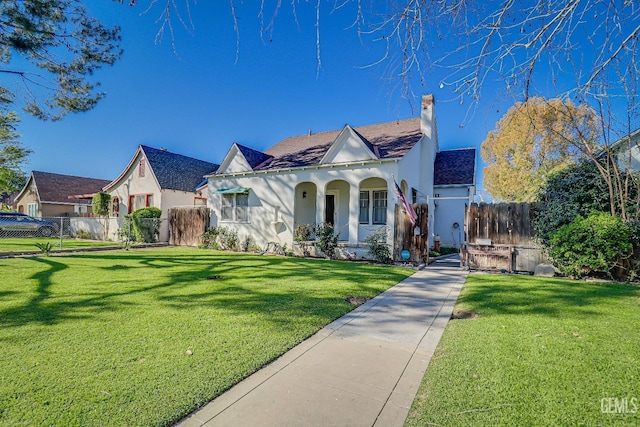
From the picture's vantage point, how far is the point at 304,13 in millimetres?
3236

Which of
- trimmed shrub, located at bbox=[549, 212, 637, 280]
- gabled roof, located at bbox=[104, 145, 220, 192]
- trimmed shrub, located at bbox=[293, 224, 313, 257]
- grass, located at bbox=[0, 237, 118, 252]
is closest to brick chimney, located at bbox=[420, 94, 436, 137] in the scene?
trimmed shrub, located at bbox=[293, 224, 313, 257]

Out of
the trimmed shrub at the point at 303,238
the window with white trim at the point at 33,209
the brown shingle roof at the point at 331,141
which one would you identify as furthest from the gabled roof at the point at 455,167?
the window with white trim at the point at 33,209

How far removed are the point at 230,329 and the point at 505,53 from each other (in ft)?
15.5

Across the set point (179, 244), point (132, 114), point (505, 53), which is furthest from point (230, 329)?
point (132, 114)

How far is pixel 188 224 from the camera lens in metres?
18.3

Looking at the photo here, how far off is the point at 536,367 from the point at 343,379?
2.02m

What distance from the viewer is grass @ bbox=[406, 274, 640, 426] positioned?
2434mm

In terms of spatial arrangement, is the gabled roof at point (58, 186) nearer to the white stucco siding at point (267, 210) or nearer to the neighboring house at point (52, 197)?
the neighboring house at point (52, 197)

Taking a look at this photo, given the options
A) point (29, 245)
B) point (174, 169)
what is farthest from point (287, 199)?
point (29, 245)

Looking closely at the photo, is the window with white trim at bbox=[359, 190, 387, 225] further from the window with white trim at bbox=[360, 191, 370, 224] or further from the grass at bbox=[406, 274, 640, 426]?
the grass at bbox=[406, 274, 640, 426]

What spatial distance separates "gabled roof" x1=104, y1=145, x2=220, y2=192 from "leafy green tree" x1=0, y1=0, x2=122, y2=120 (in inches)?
410

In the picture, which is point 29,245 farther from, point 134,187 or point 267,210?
point 267,210

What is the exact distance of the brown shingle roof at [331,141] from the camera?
13.9 meters

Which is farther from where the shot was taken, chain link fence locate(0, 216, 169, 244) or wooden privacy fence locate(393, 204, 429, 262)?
chain link fence locate(0, 216, 169, 244)
